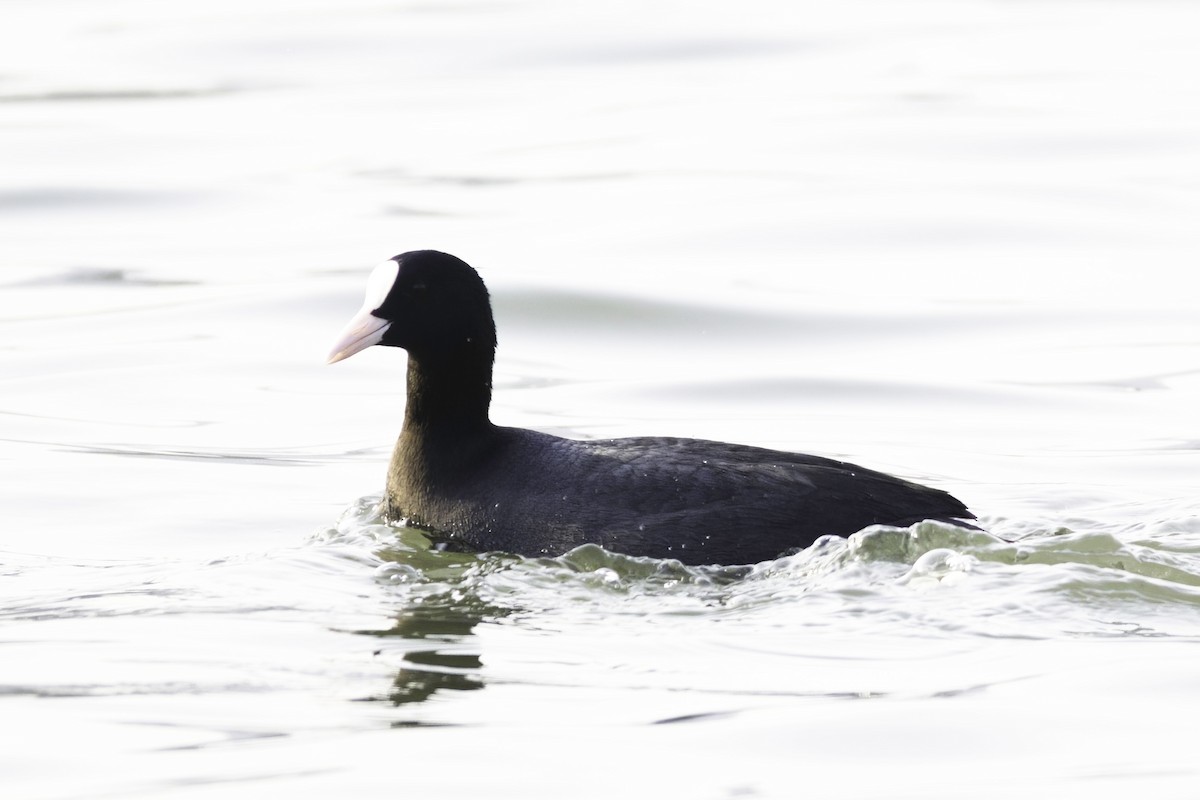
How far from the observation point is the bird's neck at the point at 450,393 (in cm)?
746

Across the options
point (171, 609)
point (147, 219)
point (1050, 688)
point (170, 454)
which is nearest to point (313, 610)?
point (171, 609)

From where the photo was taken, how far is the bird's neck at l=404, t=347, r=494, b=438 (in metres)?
7.46

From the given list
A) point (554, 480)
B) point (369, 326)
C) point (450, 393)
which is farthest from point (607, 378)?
point (554, 480)

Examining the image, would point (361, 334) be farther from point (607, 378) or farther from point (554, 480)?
point (607, 378)

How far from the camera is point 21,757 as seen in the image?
5.17 m

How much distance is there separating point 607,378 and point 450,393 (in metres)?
3.84

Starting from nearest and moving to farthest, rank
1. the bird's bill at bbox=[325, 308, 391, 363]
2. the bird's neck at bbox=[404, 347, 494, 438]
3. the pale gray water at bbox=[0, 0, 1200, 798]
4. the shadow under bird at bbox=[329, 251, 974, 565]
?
the pale gray water at bbox=[0, 0, 1200, 798] → the shadow under bird at bbox=[329, 251, 974, 565] → the bird's bill at bbox=[325, 308, 391, 363] → the bird's neck at bbox=[404, 347, 494, 438]

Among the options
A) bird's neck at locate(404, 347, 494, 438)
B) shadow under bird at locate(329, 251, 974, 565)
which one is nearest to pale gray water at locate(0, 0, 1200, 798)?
shadow under bird at locate(329, 251, 974, 565)

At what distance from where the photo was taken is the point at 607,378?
37.0 ft

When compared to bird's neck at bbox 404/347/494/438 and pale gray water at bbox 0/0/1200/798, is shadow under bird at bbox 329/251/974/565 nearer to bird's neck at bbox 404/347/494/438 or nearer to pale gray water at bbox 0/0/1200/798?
bird's neck at bbox 404/347/494/438

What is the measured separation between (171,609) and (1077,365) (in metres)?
6.32

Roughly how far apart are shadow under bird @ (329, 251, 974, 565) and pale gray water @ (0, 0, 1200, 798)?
0.39 feet

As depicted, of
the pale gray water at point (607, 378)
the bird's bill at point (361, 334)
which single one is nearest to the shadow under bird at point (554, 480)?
the bird's bill at point (361, 334)

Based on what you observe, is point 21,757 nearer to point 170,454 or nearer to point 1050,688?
point 1050,688
